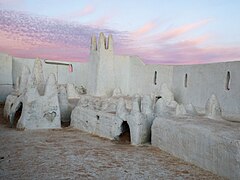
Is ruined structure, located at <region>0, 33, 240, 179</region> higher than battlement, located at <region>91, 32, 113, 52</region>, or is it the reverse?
battlement, located at <region>91, 32, 113, 52</region>

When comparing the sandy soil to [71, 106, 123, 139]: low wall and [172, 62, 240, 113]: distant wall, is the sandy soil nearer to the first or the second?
[71, 106, 123, 139]: low wall

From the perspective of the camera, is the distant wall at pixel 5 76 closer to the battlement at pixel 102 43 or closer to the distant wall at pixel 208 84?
the battlement at pixel 102 43

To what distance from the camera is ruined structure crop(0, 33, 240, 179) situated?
23.0 ft

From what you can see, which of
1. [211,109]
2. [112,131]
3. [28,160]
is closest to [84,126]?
[112,131]

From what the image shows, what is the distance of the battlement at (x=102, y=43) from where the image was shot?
1611 centimetres

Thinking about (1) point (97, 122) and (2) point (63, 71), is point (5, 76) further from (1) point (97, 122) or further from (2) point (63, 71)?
(1) point (97, 122)

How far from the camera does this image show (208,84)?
51.8ft

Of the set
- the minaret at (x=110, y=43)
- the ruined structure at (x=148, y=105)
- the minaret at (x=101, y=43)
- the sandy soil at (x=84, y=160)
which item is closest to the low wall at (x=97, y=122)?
the ruined structure at (x=148, y=105)

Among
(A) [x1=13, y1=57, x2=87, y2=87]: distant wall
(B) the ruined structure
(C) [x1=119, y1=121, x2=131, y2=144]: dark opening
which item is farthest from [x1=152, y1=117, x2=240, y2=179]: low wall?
(A) [x1=13, y1=57, x2=87, y2=87]: distant wall

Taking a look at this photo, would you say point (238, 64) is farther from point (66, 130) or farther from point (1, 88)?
point (1, 88)

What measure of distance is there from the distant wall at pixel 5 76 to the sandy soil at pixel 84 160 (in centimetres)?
1101

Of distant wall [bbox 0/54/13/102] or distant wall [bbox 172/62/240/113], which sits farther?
distant wall [bbox 0/54/13/102]

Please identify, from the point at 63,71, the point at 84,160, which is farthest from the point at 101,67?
the point at 63,71

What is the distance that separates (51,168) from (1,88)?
1566 cm
